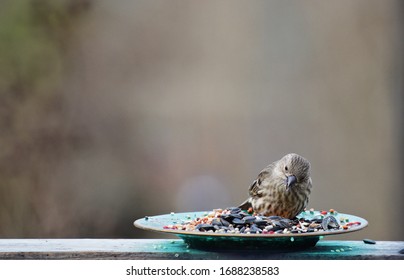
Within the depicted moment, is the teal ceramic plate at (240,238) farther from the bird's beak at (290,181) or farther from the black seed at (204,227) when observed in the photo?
the bird's beak at (290,181)

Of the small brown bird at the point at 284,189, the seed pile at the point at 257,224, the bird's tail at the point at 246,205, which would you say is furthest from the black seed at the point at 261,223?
the bird's tail at the point at 246,205

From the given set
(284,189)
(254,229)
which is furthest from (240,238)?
(284,189)

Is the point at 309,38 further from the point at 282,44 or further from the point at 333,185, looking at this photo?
the point at 333,185

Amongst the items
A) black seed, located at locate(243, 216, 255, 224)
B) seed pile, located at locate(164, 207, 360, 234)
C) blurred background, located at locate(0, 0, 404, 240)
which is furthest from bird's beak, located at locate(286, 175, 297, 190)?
blurred background, located at locate(0, 0, 404, 240)

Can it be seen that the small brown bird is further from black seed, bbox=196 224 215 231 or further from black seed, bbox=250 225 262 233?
black seed, bbox=196 224 215 231

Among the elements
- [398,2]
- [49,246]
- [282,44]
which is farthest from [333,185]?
[49,246]

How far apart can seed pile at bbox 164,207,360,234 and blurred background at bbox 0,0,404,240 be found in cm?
67

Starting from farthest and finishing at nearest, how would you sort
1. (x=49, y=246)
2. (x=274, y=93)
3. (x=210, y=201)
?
A: (x=274, y=93) → (x=210, y=201) → (x=49, y=246)

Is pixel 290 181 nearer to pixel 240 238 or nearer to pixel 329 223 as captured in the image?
pixel 329 223

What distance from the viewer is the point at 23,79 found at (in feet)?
9.95

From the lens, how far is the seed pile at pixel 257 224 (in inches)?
76.1

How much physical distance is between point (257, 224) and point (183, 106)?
42.3 inches

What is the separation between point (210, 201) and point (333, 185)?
545mm

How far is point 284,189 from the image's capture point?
2.27 meters
